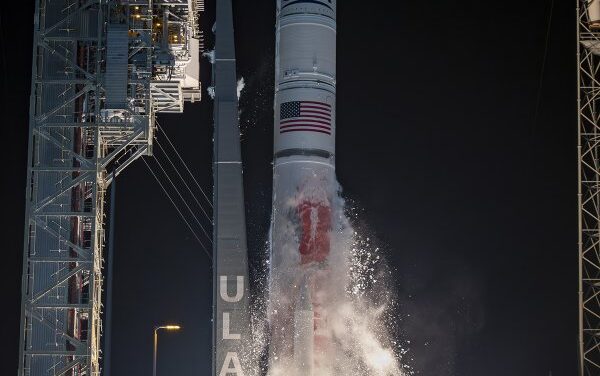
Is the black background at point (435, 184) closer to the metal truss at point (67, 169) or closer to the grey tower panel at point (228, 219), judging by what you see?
the grey tower panel at point (228, 219)

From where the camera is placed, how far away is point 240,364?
119ft

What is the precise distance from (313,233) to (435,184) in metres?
6.96

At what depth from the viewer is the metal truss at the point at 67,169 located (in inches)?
1134

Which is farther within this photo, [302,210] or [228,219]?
[228,219]

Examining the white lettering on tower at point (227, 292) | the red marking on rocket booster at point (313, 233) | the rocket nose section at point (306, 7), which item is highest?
the rocket nose section at point (306, 7)

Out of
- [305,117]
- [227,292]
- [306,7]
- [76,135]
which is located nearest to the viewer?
[76,135]

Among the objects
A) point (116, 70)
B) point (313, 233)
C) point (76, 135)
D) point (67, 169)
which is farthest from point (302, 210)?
point (67, 169)

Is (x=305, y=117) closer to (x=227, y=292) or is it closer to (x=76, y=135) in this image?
(x=227, y=292)

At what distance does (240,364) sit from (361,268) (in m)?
5.31

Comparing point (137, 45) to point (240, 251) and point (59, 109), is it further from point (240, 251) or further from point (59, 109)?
point (240, 251)

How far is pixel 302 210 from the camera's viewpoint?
36.1 m

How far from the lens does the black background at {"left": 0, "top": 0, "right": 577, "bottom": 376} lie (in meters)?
39.1

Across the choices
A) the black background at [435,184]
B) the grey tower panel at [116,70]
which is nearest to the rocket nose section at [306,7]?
the black background at [435,184]

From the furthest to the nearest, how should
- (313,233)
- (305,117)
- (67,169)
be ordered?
(305,117) → (313,233) → (67,169)
